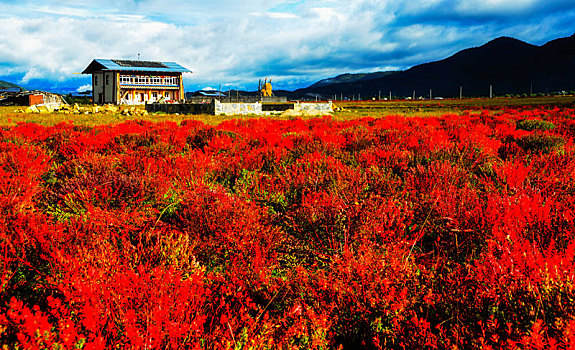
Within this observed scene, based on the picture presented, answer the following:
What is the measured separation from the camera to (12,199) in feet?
10.9

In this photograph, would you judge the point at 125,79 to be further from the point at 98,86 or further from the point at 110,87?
the point at 98,86

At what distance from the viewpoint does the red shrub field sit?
1.88 meters

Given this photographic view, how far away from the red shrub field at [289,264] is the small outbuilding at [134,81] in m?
57.1

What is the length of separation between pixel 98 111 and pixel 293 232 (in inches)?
1027

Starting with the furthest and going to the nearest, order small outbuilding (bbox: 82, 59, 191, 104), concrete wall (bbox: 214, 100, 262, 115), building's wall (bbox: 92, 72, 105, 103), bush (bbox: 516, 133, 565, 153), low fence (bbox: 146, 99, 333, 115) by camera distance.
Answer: building's wall (bbox: 92, 72, 105, 103) < small outbuilding (bbox: 82, 59, 191, 104) < low fence (bbox: 146, 99, 333, 115) < concrete wall (bbox: 214, 100, 262, 115) < bush (bbox: 516, 133, 565, 153)

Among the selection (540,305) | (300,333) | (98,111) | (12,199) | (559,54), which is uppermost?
(559,54)

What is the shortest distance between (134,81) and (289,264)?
6271 cm

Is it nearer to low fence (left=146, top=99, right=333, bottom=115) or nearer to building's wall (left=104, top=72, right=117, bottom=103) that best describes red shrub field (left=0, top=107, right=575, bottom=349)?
low fence (left=146, top=99, right=333, bottom=115)

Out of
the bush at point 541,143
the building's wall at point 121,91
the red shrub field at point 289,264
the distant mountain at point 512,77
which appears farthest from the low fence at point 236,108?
the distant mountain at point 512,77

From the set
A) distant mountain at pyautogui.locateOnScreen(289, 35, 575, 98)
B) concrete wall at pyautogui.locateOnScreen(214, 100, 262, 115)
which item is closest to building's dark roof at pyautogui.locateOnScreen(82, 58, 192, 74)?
concrete wall at pyautogui.locateOnScreen(214, 100, 262, 115)

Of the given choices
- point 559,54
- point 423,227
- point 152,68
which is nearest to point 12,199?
point 423,227

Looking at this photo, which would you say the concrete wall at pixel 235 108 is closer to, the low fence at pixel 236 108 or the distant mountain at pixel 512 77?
the low fence at pixel 236 108

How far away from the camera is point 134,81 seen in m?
58.6

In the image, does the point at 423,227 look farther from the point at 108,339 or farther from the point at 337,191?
the point at 108,339
